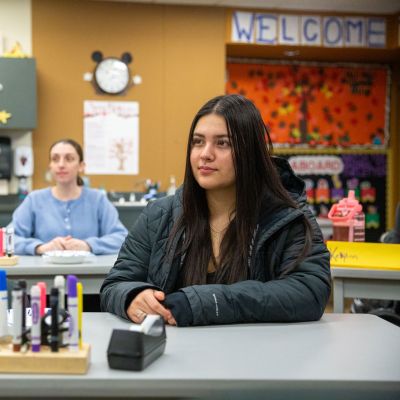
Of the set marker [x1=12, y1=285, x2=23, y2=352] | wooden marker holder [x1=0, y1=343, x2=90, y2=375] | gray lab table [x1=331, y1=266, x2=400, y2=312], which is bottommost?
gray lab table [x1=331, y1=266, x2=400, y2=312]

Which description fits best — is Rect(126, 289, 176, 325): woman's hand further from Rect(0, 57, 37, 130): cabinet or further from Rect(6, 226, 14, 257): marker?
Rect(0, 57, 37, 130): cabinet

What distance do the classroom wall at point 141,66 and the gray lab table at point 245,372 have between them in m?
4.65

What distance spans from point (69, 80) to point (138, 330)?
Answer: 502cm

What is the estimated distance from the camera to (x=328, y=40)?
661 centimetres

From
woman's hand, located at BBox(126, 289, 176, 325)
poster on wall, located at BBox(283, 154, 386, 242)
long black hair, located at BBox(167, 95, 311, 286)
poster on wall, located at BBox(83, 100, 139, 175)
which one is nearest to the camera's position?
woman's hand, located at BBox(126, 289, 176, 325)

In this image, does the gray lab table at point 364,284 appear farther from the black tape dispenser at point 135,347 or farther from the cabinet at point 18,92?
the cabinet at point 18,92

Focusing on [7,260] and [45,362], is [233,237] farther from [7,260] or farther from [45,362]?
[7,260]

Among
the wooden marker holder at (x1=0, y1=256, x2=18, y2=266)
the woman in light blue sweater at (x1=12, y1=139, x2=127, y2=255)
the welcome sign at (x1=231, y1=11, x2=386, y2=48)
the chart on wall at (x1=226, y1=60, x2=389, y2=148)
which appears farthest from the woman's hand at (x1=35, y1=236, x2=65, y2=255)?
the chart on wall at (x1=226, y1=60, x2=389, y2=148)

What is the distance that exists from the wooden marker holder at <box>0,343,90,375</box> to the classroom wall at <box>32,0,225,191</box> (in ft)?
16.1

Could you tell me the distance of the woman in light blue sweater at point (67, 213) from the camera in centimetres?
381

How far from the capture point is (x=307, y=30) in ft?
21.4

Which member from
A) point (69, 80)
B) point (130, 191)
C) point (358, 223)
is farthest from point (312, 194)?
point (358, 223)

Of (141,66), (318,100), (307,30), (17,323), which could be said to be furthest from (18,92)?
(17,323)

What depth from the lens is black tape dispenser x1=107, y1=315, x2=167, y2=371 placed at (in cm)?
135
